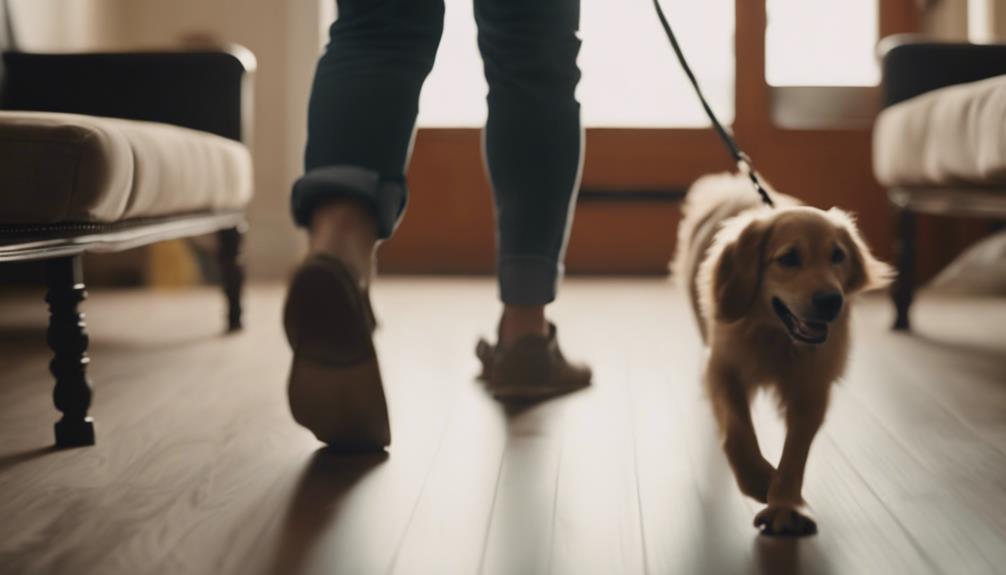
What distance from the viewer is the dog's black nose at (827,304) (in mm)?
997

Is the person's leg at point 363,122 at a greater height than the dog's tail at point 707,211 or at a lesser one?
greater

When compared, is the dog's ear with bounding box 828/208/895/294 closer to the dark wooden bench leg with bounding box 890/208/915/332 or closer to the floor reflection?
the floor reflection

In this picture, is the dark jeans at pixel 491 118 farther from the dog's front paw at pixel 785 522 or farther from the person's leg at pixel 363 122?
the dog's front paw at pixel 785 522

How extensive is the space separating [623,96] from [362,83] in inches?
103

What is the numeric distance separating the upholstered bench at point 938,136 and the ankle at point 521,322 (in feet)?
2.46

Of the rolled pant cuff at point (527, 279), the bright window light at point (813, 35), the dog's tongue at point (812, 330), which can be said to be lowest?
the rolled pant cuff at point (527, 279)

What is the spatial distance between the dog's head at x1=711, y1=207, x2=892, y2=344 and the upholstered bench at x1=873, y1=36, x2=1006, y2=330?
68cm

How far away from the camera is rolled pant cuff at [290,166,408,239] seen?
1.02 metres

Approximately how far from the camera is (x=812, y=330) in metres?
1.02

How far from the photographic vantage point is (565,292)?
2.97m

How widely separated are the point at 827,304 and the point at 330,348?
→ 0.46m

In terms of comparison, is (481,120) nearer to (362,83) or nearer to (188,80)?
(188,80)

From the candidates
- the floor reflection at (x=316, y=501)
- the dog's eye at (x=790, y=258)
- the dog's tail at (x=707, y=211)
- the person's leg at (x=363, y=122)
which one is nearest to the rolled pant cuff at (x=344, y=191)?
the person's leg at (x=363, y=122)

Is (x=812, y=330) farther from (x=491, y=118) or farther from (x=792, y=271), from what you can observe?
(x=491, y=118)
